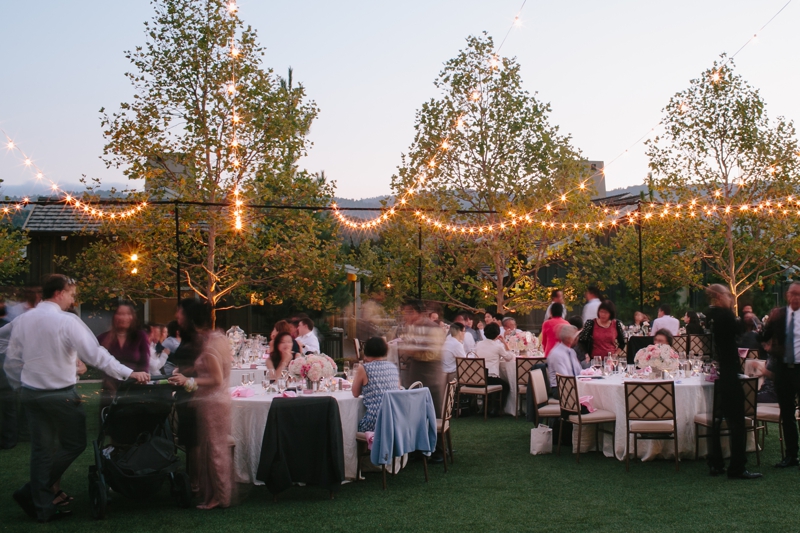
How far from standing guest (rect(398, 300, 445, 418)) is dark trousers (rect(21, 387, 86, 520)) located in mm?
3148

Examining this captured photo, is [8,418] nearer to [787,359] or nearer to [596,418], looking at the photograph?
[596,418]

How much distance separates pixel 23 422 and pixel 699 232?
16.1 meters

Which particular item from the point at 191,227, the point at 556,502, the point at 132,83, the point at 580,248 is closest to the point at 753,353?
the point at 556,502

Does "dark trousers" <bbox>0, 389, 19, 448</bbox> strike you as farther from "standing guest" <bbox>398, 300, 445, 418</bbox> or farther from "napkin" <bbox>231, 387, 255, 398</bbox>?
"standing guest" <bbox>398, 300, 445, 418</bbox>

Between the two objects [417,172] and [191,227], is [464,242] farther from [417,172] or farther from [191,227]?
[191,227]

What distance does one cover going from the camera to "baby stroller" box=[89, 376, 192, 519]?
226 inches

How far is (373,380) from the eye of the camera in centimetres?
687

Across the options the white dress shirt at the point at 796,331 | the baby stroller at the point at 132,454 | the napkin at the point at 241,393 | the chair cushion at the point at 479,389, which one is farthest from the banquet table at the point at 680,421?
the baby stroller at the point at 132,454

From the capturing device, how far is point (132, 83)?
597 inches

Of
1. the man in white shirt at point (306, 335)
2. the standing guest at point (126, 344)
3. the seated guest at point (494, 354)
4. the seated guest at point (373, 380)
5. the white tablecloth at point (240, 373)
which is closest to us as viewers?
the seated guest at point (373, 380)

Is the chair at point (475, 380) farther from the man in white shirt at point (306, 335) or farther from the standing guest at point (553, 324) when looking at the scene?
the man in white shirt at point (306, 335)

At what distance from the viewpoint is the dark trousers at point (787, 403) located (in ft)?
23.2

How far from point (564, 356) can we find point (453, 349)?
2.68 m

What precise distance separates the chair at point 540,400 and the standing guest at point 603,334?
1.42 meters
